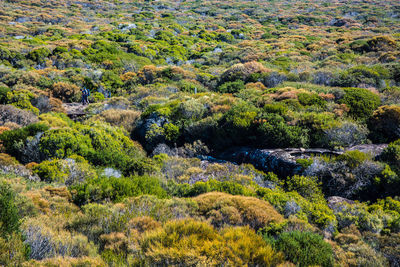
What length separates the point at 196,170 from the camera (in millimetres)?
8148

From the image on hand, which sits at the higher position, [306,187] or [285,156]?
[285,156]

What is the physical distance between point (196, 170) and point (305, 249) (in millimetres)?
4658

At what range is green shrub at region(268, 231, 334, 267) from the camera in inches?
148

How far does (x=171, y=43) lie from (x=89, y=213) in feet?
112

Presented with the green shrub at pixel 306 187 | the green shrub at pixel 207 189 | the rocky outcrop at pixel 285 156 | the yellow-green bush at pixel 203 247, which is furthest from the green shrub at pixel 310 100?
the yellow-green bush at pixel 203 247

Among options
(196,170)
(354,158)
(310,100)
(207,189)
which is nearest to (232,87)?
(310,100)

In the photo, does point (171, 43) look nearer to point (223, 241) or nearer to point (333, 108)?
point (333, 108)

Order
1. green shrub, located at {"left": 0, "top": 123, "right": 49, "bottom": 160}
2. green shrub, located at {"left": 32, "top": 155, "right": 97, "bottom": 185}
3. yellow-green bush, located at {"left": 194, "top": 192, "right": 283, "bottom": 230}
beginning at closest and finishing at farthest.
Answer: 1. yellow-green bush, located at {"left": 194, "top": 192, "right": 283, "bottom": 230}
2. green shrub, located at {"left": 32, "top": 155, "right": 97, "bottom": 185}
3. green shrub, located at {"left": 0, "top": 123, "right": 49, "bottom": 160}

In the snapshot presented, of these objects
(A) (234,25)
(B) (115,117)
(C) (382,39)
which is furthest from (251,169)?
(A) (234,25)

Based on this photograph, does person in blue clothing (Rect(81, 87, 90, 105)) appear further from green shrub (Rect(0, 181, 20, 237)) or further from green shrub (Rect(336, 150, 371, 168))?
green shrub (Rect(336, 150, 371, 168))

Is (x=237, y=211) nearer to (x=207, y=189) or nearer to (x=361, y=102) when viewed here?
(x=207, y=189)

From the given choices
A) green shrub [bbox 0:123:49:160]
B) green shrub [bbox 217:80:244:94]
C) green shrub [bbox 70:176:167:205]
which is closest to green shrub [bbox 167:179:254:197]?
green shrub [bbox 70:176:167:205]

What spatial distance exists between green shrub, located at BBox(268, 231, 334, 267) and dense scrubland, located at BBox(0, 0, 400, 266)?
0.07 feet

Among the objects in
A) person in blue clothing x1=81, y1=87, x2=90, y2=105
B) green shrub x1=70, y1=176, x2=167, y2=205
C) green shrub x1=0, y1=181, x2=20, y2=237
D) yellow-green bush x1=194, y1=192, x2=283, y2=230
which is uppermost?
green shrub x1=0, y1=181, x2=20, y2=237
